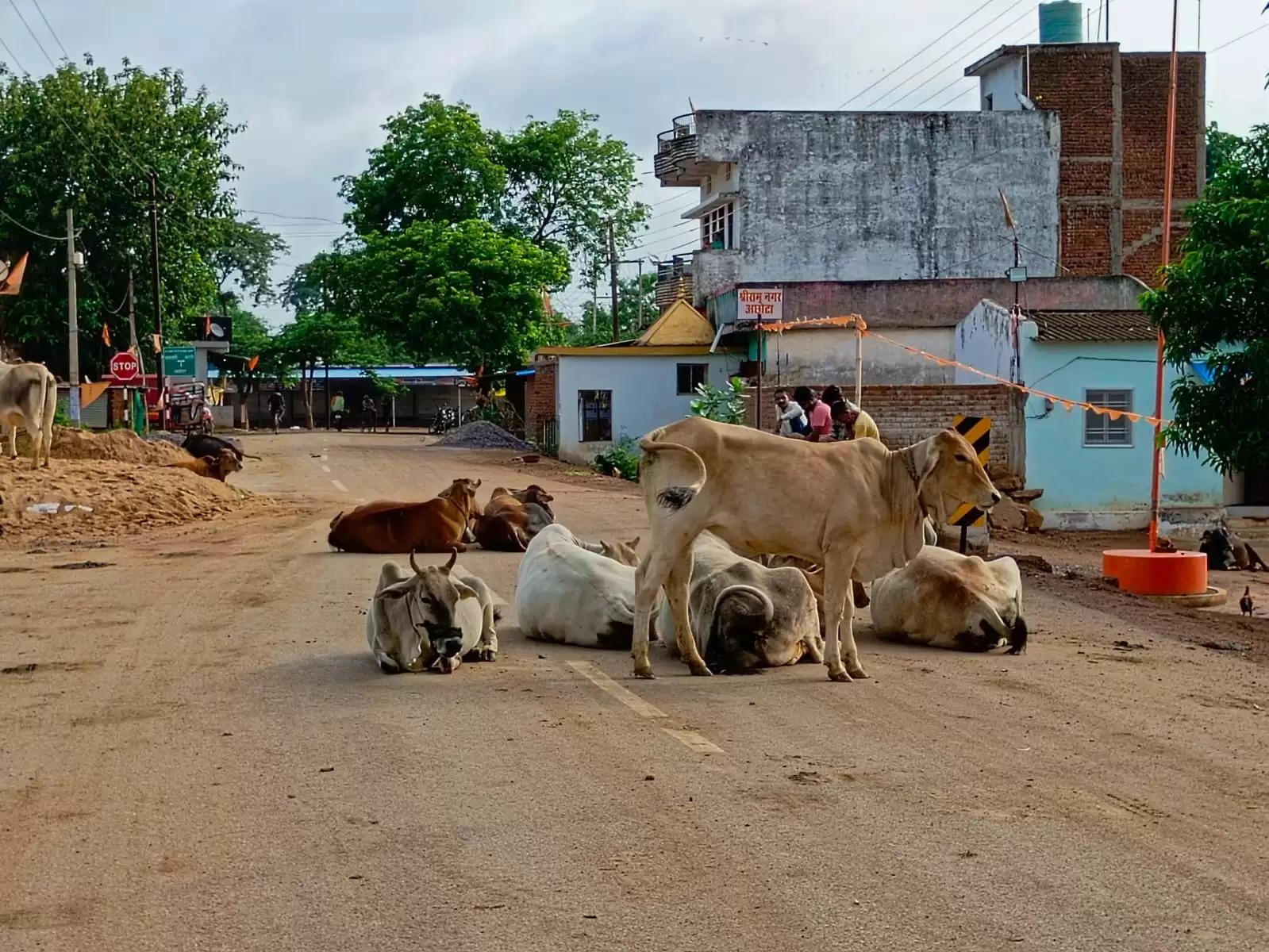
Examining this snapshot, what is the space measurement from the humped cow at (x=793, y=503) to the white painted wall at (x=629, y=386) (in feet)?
106

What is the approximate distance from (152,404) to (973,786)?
46243 mm

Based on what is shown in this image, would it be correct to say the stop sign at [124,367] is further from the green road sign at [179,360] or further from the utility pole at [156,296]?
the green road sign at [179,360]

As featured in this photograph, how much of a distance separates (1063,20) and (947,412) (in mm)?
23089

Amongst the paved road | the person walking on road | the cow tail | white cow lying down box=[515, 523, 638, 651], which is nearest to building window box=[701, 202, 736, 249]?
the person walking on road

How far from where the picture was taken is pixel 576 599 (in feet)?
35.4

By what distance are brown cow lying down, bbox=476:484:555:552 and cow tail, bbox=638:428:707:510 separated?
7.20m

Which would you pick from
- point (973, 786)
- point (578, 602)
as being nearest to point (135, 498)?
point (578, 602)

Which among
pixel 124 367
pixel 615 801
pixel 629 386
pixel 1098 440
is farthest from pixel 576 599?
pixel 629 386

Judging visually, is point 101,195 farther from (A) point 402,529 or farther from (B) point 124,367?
(A) point 402,529

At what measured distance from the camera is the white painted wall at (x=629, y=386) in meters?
42.6

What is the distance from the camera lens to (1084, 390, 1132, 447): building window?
98.6 ft

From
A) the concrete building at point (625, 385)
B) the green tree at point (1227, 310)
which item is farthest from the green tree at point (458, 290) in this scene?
the green tree at point (1227, 310)

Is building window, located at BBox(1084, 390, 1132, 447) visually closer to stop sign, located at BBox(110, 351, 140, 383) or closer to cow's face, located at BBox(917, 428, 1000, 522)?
cow's face, located at BBox(917, 428, 1000, 522)

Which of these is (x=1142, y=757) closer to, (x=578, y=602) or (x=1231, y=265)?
(x=578, y=602)
